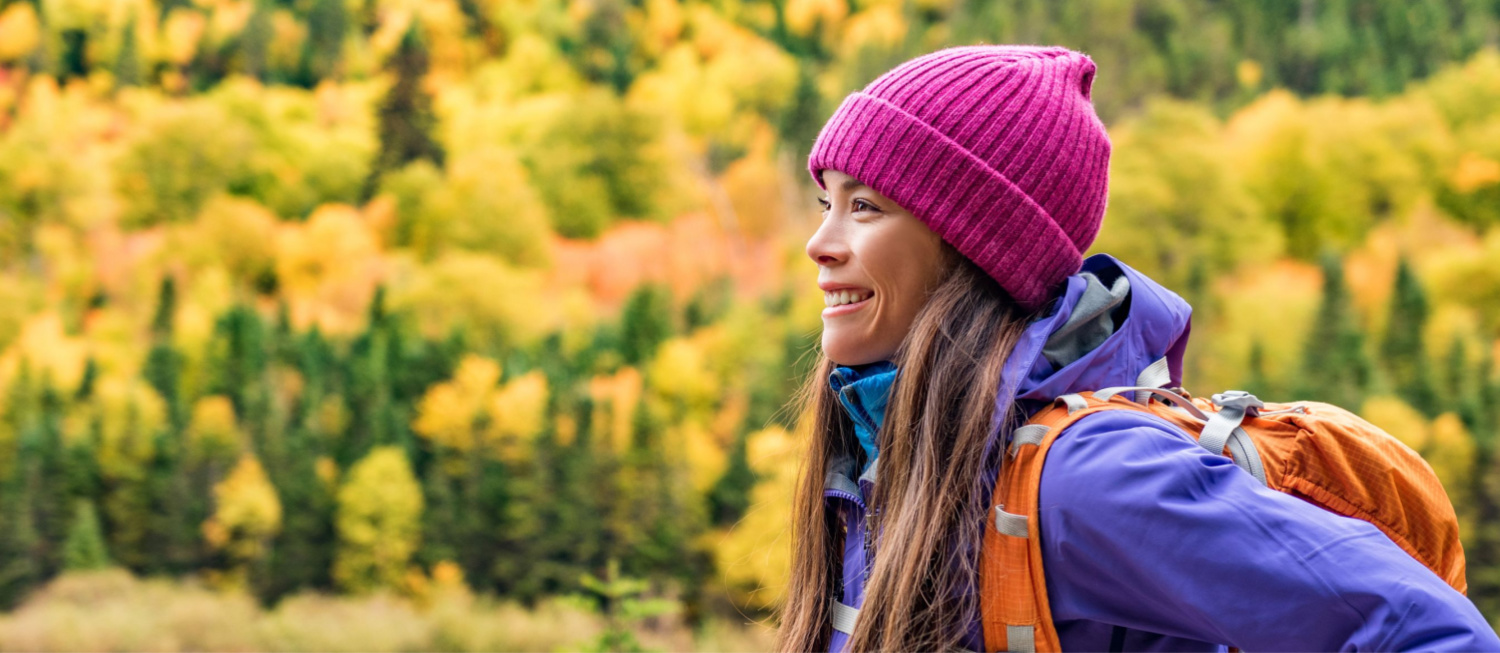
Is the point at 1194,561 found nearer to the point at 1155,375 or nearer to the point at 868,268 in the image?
the point at 1155,375

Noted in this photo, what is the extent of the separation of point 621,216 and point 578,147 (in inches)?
153

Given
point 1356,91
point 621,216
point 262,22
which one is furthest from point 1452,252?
point 262,22

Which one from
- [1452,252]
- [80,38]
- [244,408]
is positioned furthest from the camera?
[80,38]

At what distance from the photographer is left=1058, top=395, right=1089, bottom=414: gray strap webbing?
4.14 feet

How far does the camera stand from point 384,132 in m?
50.9

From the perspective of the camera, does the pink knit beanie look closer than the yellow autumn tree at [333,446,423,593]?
Yes

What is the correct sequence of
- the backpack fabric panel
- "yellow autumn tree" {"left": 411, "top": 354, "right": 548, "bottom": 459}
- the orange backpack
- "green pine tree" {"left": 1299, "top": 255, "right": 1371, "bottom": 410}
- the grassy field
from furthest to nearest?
1. "yellow autumn tree" {"left": 411, "top": 354, "right": 548, "bottom": 459}
2. "green pine tree" {"left": 1299, "top": 255, "right": 1371, "bottom": 410}
3. the grassy field
4. the orange backpack
5. the backpack fabric panel

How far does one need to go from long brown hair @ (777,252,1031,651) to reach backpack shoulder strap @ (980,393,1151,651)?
28 millimetres

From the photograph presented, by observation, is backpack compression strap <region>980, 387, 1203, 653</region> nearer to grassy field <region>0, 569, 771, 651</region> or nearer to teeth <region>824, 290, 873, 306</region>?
teeth <region>824, 290, 873, 306</region>

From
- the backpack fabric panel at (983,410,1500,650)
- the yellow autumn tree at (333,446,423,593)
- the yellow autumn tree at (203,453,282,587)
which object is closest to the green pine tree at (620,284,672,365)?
the yellow autumn tree at (333,446,423,593)

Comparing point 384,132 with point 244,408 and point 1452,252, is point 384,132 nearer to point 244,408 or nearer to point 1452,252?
point 244,408

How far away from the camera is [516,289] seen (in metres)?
35.3

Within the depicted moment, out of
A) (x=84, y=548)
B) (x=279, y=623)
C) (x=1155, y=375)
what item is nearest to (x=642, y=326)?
(x=279, y=623)

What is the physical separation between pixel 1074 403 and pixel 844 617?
492 millimetres
